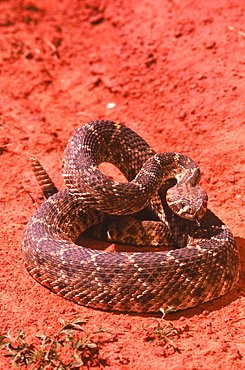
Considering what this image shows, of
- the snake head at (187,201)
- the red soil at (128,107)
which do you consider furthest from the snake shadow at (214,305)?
the snake head at (187,201)

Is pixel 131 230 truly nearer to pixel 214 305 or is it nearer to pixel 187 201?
pixel 187 201

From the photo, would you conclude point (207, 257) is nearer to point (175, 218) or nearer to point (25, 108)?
point (175, 218)

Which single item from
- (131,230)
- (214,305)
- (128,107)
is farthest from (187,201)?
(128,107)

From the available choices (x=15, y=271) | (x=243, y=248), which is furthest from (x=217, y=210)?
(x=15, y=271)

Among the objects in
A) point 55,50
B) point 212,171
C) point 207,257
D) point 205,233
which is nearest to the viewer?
point 207,257

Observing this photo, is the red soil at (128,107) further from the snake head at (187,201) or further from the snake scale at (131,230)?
the snake head at (187,201)

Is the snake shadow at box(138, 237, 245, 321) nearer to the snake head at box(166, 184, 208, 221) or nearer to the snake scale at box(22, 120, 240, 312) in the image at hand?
the snake scale at box(22, 120, 240, 312)
